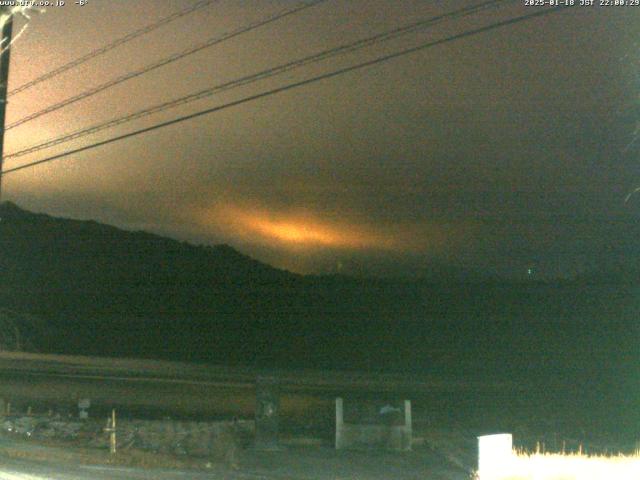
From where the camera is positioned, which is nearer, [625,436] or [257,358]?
[625,436]

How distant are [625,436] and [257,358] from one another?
46788 mm

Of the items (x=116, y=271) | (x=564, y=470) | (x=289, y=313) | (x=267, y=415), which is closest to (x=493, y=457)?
(x=564, y=470)

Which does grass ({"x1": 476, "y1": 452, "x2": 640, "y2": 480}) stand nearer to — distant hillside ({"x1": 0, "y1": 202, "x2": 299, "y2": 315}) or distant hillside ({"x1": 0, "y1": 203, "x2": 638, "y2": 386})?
distant hillside ({"x1": 0, "y1": 203, "x2": 638, "y2": 386})

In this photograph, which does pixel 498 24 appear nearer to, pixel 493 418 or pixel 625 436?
pixel 625 436

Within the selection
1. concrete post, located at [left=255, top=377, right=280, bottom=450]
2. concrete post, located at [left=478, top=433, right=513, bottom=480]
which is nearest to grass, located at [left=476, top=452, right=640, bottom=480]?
concrete post, located at [left=478, top=433, right=513, bottom=480]

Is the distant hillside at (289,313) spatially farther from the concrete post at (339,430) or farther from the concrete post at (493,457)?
the concrete post at (493,457)

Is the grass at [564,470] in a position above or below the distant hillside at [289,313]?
below

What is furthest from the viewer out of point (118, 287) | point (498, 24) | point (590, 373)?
point (118, 287)

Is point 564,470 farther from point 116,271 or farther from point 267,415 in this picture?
point 116,271

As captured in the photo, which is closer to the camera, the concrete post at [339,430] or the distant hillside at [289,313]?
the concrete post at [339,430]

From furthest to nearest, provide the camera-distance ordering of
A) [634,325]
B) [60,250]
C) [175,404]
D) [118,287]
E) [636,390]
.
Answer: [60,250]
[118,287]
[634,325]
[636,390]
[175,404]

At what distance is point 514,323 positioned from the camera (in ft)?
254

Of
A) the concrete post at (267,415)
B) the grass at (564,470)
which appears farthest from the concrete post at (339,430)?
the grass at (564,470)

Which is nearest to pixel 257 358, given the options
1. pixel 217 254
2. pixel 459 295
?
pixel 459 295
